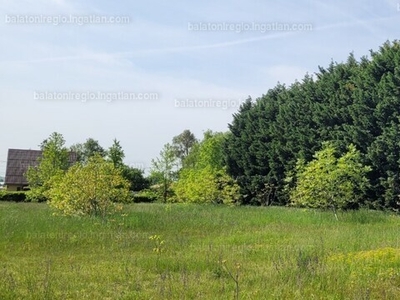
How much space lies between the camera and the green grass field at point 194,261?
6.45 meters

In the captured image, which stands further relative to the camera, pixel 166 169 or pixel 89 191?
pixel 166 169

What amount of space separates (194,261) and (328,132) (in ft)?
62.6

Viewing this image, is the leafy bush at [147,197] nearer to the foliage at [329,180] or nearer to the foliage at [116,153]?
the foliage at [116,153]

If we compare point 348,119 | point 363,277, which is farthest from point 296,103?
point 363,277

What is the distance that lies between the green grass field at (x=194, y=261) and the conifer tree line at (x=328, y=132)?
8.58 meters

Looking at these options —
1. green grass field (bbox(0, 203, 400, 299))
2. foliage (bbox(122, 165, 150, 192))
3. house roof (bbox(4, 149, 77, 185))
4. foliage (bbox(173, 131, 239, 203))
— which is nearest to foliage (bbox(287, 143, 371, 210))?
green grass field (bbox(0, 203, 400, 299))

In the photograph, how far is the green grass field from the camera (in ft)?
21.1

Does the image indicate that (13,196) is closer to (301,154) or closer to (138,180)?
(138,180)

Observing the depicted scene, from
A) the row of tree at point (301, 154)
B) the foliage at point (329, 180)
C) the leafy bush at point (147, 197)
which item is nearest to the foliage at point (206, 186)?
the row of tree at point (301, 154)

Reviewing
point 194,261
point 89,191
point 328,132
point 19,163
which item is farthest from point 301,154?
point 19,163

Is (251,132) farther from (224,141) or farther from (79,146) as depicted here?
(79,146)

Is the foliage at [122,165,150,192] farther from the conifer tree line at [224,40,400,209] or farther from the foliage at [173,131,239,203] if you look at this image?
the conifer tree line at [224,40,400,209]

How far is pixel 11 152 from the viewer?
6072 cm

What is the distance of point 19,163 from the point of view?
2338 inches
